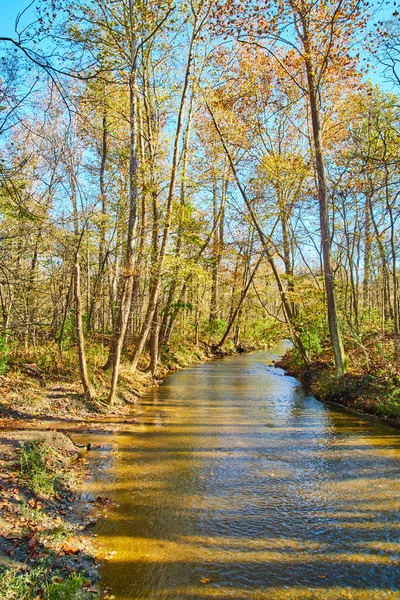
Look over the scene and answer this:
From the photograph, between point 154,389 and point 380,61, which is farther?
point 154,389

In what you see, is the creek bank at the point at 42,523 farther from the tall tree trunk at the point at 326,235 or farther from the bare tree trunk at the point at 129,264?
the tall tree trunk at the point at 326,235

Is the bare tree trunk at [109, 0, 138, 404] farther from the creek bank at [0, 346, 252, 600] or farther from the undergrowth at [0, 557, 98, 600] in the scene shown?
the undergrowth at [0, 557, 98, 600]

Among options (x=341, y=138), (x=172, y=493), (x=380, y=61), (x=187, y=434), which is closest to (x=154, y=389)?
(x=187, y=434)

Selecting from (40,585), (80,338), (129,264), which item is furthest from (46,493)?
(129,264)

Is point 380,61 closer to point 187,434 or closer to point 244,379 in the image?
point 187,434

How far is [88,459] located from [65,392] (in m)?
3.54

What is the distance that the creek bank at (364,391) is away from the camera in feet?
32.1

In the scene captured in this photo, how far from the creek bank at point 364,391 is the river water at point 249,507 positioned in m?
0.53

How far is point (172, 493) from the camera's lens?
584cm

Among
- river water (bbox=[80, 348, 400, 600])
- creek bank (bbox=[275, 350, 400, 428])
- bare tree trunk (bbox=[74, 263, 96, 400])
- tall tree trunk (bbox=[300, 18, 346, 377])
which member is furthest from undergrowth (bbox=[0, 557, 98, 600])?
tall tree trunk (bbox=[300, 18, 346, 377])

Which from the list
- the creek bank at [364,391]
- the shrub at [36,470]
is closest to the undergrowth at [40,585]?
the shrub at [36,470]

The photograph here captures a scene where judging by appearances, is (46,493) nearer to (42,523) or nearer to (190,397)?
(42,523)

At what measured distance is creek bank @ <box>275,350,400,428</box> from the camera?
978 cm

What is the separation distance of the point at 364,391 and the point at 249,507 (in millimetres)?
7147
